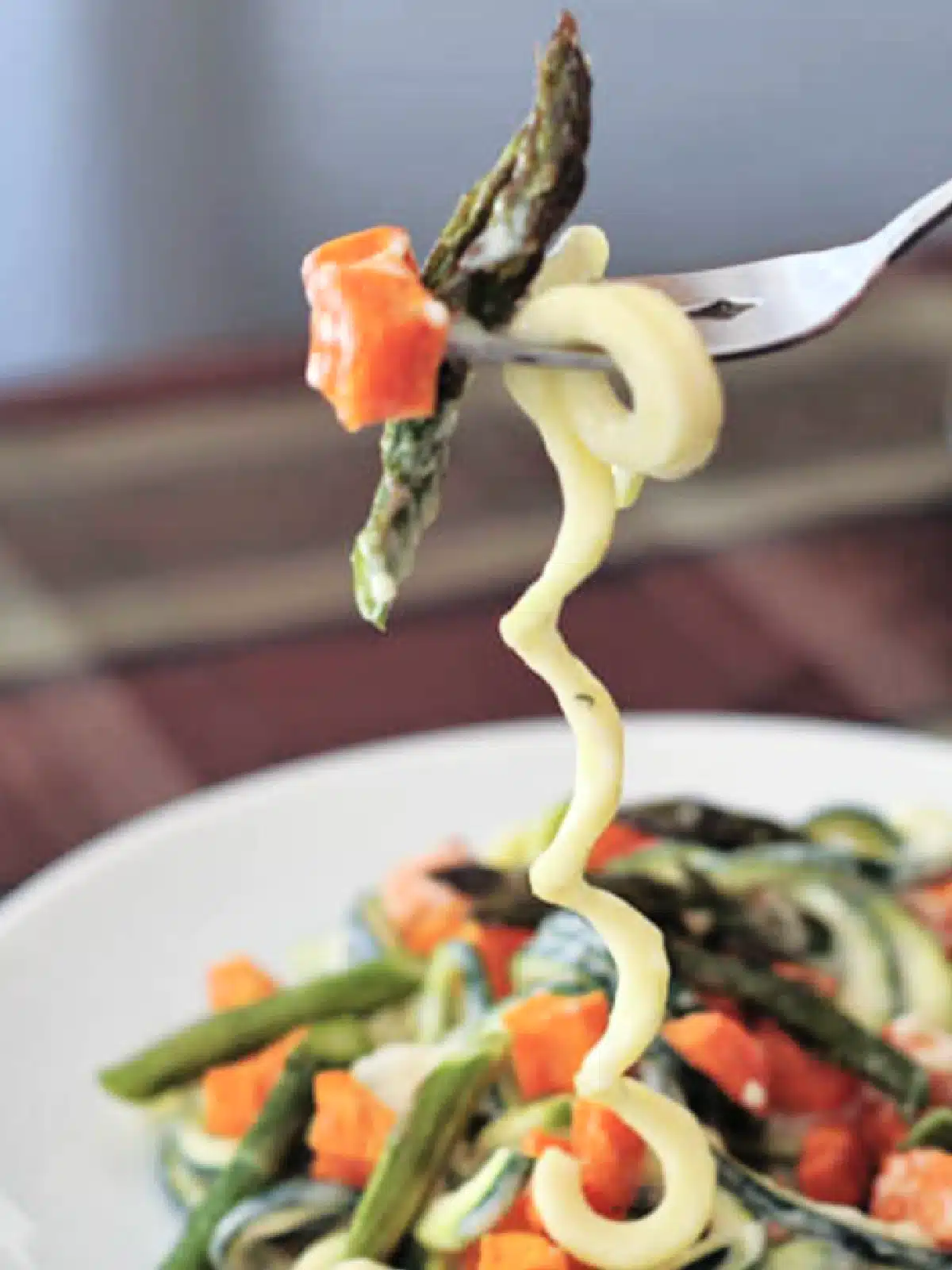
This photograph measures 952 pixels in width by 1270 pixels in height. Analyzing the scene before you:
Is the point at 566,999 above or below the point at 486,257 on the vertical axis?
below

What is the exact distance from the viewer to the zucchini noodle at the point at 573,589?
117 cm

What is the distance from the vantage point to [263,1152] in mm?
1737

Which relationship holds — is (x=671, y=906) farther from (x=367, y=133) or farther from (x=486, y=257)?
(x=367, y=133)

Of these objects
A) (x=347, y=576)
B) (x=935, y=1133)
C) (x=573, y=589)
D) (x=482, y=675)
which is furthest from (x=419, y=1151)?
(x=347, y=576)

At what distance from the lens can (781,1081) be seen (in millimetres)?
1758

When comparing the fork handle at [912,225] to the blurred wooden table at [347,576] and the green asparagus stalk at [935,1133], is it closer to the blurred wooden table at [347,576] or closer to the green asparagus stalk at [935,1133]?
the green asparagus stalk at [935,1133]

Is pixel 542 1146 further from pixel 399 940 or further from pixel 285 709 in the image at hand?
pixel 285 709

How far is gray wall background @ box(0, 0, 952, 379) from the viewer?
5.37 m

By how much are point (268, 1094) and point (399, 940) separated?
0.27 metres

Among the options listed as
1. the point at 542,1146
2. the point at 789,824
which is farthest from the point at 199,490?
the point at 542,1146

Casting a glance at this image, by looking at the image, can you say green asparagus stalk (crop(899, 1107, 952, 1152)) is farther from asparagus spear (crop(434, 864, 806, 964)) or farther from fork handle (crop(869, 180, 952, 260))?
fork handle (crop(869, 180, 952, 260))

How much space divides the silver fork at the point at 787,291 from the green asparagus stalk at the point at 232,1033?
850 millimetres

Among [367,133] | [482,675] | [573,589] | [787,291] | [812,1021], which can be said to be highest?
[787,291]

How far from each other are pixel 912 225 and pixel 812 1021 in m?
0.76
